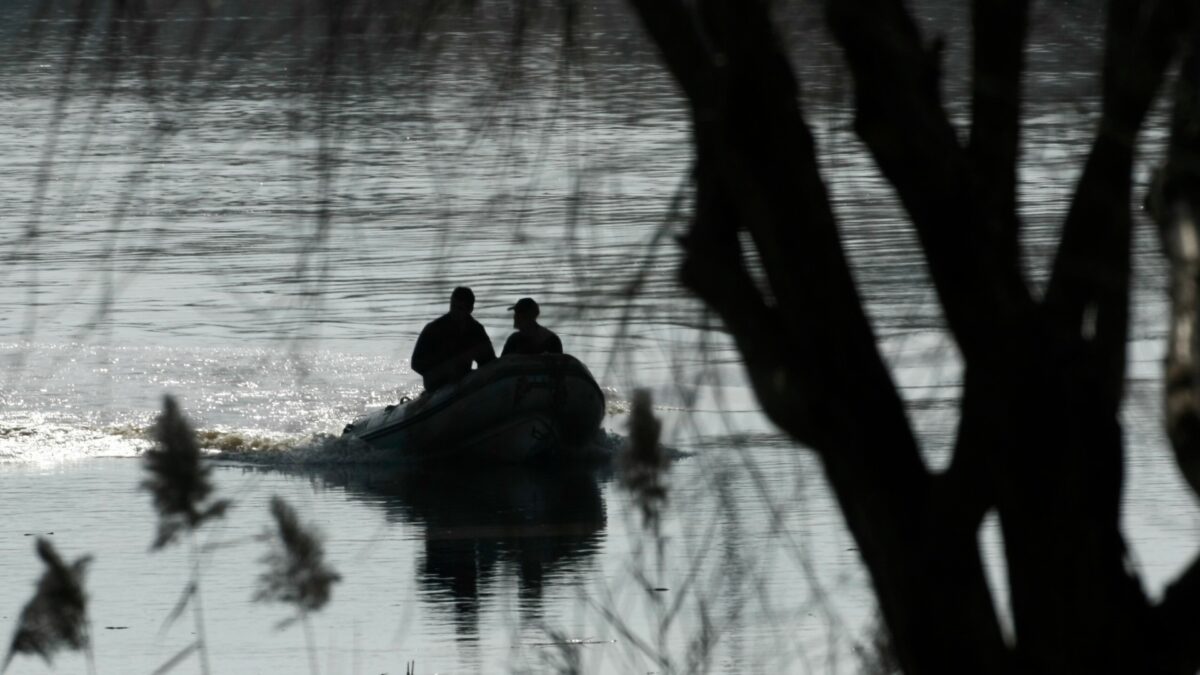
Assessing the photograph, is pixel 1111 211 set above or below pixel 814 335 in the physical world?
above

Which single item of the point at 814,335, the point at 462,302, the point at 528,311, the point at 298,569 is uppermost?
the point at 814,335

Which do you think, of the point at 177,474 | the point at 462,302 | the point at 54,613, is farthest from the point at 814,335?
the point at 462,302

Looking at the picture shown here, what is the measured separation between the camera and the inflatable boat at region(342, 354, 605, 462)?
1897 cm

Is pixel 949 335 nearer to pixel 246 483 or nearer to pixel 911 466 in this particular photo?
pixel 911 466

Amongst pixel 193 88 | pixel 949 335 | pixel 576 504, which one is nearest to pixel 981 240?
pixel 949 335

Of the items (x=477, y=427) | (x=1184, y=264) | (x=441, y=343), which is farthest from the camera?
(x=477, y=427)

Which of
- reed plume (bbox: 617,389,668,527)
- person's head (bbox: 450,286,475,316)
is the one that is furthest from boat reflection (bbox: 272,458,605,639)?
reed plume (bbox: 617,389,668,527)

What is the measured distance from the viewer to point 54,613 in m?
4.48

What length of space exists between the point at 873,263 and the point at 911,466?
817 mm

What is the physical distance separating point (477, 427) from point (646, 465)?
48.0ft

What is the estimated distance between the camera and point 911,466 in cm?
471

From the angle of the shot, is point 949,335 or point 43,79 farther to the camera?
point 43,79

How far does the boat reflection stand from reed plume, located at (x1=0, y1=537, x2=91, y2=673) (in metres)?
7.22

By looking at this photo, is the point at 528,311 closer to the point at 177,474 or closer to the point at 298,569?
the point at 298,569
